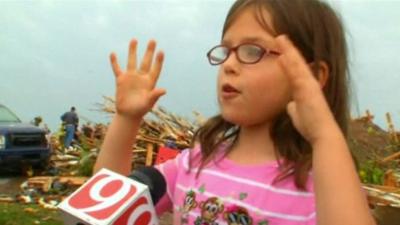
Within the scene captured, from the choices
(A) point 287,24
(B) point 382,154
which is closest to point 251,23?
(A) point 287,24

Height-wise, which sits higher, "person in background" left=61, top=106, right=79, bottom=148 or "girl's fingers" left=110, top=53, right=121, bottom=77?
"girl's fingers" left=110, top=53, right=121, bottom=77

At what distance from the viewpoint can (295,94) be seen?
4.20 ft

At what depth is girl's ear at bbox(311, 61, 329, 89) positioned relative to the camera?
5.21 feet

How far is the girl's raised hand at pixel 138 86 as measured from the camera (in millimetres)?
1654

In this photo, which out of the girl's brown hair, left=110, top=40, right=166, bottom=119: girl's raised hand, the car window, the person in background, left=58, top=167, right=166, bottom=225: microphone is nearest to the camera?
left=58, top=167, right=166, bottom=225: microphone

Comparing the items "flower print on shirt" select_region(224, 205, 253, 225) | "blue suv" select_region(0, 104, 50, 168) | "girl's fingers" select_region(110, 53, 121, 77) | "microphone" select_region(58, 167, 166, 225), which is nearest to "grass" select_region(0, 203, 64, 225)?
"blue suv" select_region(0, 104, 50, 168)

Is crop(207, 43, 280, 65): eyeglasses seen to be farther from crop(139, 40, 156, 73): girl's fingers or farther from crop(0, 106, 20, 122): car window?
crop(0, 106, 20, 122): car window

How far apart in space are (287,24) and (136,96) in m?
0.51

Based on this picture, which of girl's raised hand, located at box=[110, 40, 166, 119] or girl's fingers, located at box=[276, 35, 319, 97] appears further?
girl's raised hand, located at box=[110, 40, 166, 119]

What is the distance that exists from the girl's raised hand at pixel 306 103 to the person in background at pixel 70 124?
1460 cm

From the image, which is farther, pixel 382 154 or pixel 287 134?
pixel 382 154

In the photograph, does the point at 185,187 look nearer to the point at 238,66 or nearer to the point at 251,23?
the point at 238,66

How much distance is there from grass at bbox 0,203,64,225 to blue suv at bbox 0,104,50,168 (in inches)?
165

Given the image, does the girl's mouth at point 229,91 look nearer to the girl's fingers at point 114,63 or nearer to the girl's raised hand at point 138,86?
the girl's raised hand at point 138,86
